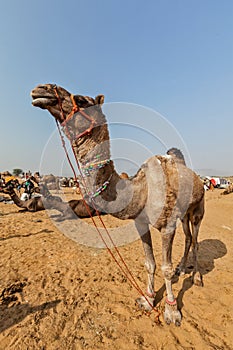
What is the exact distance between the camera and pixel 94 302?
Answer: 12.1ft

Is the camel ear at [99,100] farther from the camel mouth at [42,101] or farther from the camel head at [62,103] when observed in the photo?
the camel mouth at [42,101]

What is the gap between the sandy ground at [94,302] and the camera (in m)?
2.86

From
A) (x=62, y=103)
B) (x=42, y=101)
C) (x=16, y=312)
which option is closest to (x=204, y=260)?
(x=16, y=312)

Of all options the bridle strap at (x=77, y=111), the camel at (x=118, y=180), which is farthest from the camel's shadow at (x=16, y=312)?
the bridle strap at (x=77, y=111)

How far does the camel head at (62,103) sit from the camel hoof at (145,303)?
3397 millimetres

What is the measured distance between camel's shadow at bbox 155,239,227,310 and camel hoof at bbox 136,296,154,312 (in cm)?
25

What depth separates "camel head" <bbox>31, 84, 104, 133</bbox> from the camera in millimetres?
2564

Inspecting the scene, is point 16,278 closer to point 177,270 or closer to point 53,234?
point 53,234

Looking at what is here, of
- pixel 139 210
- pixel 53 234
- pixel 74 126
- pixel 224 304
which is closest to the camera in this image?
pixel 74 126

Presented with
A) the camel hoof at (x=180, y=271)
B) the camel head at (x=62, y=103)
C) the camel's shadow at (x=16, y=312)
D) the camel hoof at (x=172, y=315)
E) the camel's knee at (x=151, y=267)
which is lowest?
the camel hoof at (x=180, y=271)

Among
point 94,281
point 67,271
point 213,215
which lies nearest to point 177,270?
point 94,281

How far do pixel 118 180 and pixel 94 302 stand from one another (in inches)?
101

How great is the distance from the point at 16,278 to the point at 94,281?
1.83 metres

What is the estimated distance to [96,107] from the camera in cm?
271
